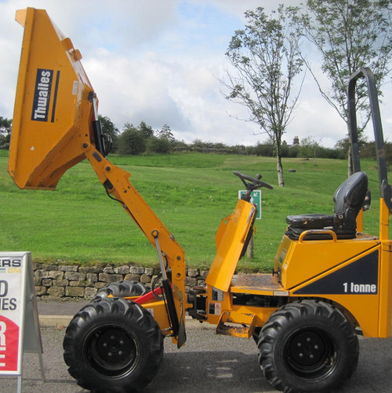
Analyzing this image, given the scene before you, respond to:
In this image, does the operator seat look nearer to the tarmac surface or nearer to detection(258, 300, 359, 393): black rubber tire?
detection(258, 300, 359, 393): black rubber tire

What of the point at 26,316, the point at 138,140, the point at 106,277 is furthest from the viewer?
the point at 138,140

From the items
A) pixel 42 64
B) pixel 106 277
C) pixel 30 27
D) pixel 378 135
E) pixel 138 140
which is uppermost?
pixel 138 140

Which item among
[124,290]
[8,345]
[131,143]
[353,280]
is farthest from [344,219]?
[131,143]

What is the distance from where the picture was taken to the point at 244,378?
5.09 metres

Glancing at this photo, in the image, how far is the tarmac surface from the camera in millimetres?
4871

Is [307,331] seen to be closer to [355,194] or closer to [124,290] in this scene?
[355,194]

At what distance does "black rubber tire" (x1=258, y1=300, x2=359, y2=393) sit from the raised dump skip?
2.79 m

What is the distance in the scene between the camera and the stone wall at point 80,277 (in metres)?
7.85

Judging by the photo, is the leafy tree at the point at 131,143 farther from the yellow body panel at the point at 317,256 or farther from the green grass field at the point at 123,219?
the yellow body panel at the point at 317,256

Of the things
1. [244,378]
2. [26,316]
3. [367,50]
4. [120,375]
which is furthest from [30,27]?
[367,50]

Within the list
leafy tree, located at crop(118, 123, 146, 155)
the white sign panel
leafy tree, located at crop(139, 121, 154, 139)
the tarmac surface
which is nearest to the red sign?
the white sign panel

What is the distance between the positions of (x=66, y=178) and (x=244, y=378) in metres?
17.7

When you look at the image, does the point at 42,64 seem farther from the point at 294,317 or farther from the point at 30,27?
the point at 294,317

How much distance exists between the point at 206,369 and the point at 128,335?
1.17 metres
